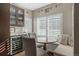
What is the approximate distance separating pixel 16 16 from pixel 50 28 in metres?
0.54

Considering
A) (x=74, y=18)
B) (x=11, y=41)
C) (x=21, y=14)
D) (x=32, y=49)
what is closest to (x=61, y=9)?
(x=74, y=18)

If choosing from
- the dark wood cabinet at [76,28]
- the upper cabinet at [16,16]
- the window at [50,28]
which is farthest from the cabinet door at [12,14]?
the dark wood cabinet at [76,28]

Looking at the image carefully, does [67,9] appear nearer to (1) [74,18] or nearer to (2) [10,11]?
(1) [74,18]

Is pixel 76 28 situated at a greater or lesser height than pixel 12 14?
lesser

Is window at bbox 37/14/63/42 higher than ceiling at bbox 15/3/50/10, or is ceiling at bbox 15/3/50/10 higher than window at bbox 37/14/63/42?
ceiling at bbox 15/3/50/10

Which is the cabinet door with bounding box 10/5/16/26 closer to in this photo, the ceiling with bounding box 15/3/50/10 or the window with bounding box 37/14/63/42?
the ceiling with bounding box 15/3/50/10

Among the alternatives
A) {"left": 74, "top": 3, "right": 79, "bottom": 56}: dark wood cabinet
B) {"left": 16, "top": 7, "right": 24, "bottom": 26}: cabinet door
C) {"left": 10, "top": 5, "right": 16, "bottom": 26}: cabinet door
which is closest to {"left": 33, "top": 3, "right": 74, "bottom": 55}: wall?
{"left": 74, "top": 3, "right": 79, "bottom": 56}: dark wood cabinet

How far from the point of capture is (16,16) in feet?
4.94

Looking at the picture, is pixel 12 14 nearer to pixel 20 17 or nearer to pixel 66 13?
pixel 20 17

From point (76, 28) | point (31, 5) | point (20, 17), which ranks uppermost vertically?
point (31, 5)

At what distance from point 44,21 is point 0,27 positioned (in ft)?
2.12

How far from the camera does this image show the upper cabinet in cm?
147

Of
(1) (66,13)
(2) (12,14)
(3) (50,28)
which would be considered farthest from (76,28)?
(2) (12,14)

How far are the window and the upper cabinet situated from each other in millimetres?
290
